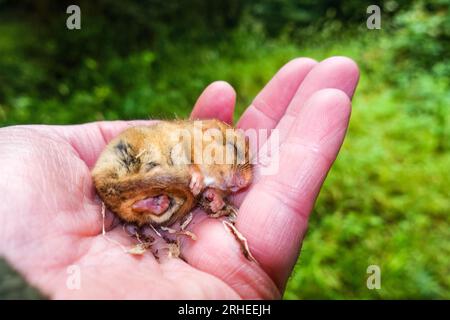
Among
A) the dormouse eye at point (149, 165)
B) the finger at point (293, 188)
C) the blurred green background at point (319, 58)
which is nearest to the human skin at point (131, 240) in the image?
the finger at point (293, 188)

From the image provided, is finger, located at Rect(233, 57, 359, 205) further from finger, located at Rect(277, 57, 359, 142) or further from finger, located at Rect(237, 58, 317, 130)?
finger, located at Rect(237, 58, 317, 130)

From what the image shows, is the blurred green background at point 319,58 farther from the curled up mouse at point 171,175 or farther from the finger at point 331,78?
the finger at point 331,78

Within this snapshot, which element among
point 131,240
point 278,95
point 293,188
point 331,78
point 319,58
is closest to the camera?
point 293,188

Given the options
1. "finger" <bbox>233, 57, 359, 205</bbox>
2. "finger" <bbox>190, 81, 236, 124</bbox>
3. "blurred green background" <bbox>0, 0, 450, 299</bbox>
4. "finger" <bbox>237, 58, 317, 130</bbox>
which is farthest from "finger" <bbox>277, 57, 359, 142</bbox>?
"blurred green background" <bbox>0, 0, 450, 299</bbox>

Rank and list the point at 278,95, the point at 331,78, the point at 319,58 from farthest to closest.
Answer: the point at 319,58, the point at 278,95, the point at 331,78

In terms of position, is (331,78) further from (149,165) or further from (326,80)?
(149,165)

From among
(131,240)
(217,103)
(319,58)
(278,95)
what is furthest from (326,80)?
(319,58)
